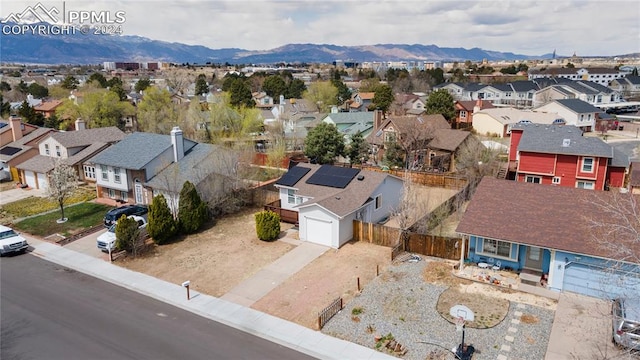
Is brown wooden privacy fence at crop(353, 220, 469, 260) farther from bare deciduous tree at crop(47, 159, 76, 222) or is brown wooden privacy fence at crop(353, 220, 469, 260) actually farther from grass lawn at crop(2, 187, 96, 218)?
grass lawn at crop(2, 187, 96, 218)

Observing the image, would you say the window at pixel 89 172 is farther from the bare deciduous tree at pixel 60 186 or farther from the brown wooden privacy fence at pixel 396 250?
the brown wooden privacy fence at pixel 396 250

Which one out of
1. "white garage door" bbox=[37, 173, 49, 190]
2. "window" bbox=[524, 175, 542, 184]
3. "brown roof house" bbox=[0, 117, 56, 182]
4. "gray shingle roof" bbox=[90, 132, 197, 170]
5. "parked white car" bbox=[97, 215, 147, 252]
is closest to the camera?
"parked white car" bbox=[97, 215, 147, 252]

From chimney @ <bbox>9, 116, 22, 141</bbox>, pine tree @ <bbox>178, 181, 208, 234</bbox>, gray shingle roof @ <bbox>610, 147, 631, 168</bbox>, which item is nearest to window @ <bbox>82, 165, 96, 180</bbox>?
chimney @ <bbox>9, 116, 22, 141</bbox>

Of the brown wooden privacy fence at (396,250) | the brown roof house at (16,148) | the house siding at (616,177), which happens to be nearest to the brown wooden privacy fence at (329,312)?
the brown wooden privacy fence at (396,250)

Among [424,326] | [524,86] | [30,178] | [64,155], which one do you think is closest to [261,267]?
[424,326]

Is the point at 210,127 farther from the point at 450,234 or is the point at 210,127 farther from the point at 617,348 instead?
the point at 617,348

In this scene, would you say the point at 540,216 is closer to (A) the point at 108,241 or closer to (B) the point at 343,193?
(B) the point at 343,193

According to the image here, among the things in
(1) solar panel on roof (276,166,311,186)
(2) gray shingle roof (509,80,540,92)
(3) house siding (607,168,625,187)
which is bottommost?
(3) house siding (607,168,625,187)
